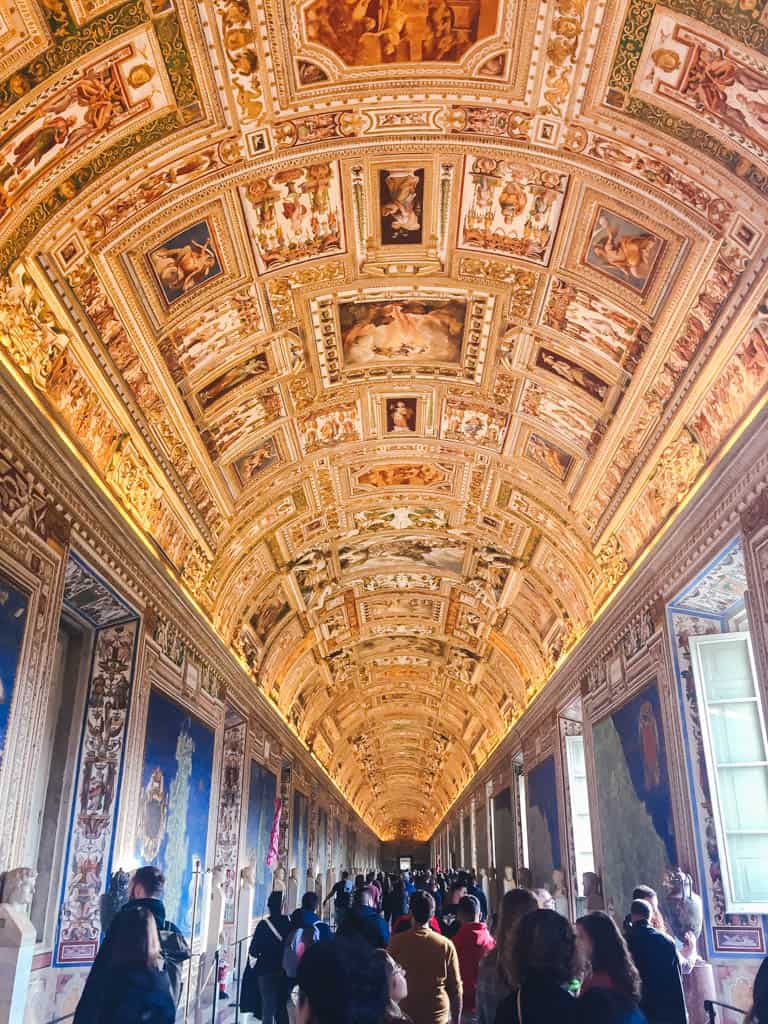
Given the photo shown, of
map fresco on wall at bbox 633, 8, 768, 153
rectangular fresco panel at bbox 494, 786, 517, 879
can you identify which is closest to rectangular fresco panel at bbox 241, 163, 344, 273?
map fresco on wall at bbox 633, 8, 768, 153

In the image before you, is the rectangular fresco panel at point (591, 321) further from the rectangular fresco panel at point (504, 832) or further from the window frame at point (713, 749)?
the rectangular fresco panel at point (504, 832)

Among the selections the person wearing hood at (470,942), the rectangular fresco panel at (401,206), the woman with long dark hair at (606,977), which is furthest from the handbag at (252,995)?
the rectangular fresco panel at (401,206)

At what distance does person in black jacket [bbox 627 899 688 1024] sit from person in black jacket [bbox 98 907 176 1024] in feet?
10.6

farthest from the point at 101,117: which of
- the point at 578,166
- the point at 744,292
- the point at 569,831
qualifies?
the point at 569,831

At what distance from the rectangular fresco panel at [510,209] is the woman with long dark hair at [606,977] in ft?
27.4

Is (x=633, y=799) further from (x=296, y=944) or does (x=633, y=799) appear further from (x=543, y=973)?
(x=543, y=973)

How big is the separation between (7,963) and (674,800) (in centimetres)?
863

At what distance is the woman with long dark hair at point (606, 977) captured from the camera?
12.8ft

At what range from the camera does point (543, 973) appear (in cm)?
394

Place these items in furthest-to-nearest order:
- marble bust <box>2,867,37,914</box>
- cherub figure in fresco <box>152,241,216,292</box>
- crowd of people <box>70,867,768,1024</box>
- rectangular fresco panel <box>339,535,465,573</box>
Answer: rectangular fresco panel <box>339,535,465,573</box>, cherub figure in fresco <box>152,241,216,292</box>, marble bust <box>2,867,37,914</box>, crowd of people <box>70,867,768,1024</box>

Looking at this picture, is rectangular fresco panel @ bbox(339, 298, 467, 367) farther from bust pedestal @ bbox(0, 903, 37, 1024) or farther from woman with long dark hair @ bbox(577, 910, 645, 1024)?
woman with long dark hair @ bbox(577, 910, 645, 1024)

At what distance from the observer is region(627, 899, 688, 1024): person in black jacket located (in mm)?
5840

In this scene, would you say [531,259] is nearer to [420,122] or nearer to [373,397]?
[420,122]

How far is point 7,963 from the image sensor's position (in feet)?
24.3
